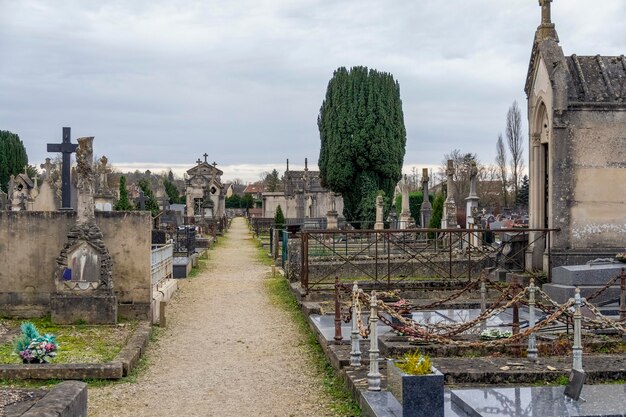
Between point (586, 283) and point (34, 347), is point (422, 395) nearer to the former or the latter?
point (34, 347)

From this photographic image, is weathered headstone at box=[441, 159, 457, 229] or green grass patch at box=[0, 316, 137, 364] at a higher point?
weathered headstone at box=[441, 159, 457, 229]

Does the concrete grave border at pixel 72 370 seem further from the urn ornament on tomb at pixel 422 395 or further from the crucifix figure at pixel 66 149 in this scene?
the crucifix figure at pixel 66 149

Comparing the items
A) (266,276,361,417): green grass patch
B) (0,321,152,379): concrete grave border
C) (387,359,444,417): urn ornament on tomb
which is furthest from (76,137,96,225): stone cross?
(387,359,444,417): urn ornament on tomb

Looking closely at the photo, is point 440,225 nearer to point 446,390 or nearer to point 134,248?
point 134,248

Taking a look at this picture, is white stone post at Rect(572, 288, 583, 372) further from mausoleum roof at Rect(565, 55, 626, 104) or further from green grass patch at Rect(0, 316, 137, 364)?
mausoleum roof at Rect(565, 55, 626, 104)

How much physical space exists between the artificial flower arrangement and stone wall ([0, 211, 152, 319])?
4151 millimetres

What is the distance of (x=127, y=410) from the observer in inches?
324

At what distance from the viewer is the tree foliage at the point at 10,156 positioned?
223ft

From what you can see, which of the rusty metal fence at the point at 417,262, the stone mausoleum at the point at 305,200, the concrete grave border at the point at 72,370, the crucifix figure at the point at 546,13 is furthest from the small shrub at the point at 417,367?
the stone mausoleum at the point at 305,200

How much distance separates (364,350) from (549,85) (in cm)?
831

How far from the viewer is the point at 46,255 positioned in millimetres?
13789

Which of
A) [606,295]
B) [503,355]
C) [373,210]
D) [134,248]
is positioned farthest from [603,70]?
[373,210]

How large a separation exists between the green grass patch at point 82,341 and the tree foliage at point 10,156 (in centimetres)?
5875

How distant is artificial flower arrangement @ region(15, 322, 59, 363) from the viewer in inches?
370
